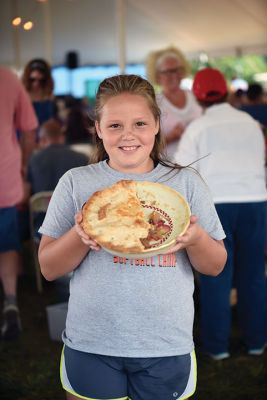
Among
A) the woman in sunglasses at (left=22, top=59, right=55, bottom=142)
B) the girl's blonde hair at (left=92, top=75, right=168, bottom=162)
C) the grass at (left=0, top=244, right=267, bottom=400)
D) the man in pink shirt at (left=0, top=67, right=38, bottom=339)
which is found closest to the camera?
the girl's blonde hair at (left=92, top=75, right=168, bottom=162)

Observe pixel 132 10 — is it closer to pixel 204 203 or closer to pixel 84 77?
pixel 84 77

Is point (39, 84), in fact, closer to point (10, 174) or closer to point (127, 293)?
point (10, 174)

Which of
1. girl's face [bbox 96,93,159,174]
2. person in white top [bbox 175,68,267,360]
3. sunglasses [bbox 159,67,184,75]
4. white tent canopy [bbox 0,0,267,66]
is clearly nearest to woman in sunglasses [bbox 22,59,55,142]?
sunglasses [bbox 159,67,184,75]

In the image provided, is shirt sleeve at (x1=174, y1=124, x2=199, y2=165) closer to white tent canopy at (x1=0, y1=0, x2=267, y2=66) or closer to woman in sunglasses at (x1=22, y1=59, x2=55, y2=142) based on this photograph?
Answer: woman in sunglasses at (x1=22, y1=59, x2=55, y2=142)

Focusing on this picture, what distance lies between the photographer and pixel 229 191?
9.89 feet

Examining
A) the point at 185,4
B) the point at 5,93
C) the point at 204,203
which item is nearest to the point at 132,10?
the point at 185,4

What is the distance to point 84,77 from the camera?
781 inches

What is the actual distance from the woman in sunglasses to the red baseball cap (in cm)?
204

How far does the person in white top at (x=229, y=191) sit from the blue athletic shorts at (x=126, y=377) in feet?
5.10

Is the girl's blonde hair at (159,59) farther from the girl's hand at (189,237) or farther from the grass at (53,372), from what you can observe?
the girl's hand at (189,237)

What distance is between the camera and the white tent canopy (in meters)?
11.1

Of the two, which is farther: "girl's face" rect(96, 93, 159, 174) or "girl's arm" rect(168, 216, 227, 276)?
"girl's face" rect(96, 93, 159, 174)

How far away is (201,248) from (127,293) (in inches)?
8.7

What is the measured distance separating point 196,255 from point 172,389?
1.20 feet
